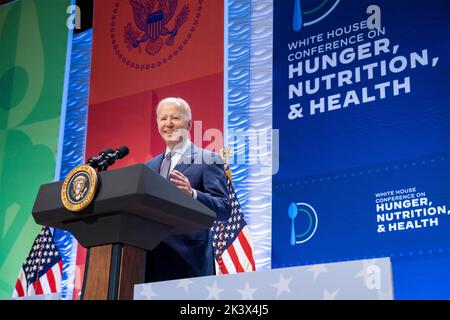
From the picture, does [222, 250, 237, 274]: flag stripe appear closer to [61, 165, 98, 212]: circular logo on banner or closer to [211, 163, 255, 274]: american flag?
[211, 163, 255, 274]: american flag

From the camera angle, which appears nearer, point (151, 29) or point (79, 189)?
point (79, 189)

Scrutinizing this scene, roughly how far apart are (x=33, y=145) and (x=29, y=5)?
1.25m

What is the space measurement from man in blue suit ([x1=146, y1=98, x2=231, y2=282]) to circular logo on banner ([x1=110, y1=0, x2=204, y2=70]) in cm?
129

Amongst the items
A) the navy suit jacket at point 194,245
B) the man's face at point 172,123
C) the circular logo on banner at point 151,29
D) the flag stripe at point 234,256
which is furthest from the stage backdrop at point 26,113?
the navy suit jacket at point 194,245

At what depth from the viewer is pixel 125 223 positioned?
185 cm

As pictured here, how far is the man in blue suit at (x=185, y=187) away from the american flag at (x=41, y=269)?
166 cm

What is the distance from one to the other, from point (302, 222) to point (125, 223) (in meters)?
1.82

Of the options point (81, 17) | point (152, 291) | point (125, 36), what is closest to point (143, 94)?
point (125, 36)

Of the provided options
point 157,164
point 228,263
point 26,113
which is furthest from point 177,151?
point 26,113

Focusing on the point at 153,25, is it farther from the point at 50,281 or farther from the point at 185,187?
the point at 185,187

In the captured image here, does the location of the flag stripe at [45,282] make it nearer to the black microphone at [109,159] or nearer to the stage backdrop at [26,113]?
the stage backdrop at [26,113]

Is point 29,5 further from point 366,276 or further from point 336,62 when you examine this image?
point 366,276

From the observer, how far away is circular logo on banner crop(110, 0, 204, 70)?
4430 mm

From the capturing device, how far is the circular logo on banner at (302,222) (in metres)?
3.49
